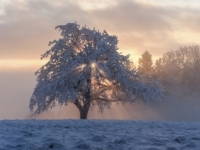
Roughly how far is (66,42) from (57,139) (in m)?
29.3

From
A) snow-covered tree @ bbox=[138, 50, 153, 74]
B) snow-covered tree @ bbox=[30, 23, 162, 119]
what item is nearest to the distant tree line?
snow-covered tree @ bbox=[138, 50, 153, 74]

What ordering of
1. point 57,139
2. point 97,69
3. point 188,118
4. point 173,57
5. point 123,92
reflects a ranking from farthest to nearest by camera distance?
1. point 173,57
2. point 188,118
3. point 123,92
4. point 97,69
5. point 57,139

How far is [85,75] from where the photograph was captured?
3856 cm

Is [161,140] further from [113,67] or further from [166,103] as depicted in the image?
[166,103]

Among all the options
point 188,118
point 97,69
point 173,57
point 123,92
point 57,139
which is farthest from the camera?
point 173,57

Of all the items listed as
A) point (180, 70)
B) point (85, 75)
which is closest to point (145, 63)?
point (180, 70)

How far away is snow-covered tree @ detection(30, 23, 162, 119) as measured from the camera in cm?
3794

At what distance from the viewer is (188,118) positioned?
6969 centimetres

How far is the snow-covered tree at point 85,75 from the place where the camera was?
3794 cm

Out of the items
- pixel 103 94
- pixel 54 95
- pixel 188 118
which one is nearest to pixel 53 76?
pixel 54 95

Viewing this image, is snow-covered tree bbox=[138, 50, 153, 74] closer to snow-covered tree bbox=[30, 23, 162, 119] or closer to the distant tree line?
the distant tree line

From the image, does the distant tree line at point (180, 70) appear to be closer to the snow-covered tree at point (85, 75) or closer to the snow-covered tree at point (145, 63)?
the snow-covered tree at point (145, 63)

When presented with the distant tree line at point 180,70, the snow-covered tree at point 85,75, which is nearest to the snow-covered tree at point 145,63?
the distant tree line at point 180,70

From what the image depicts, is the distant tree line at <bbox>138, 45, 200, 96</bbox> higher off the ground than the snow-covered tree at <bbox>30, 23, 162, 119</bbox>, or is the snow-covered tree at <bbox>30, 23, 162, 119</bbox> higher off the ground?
A: the distant tree line at <bbox>138, 45, 200, 96</bbox>
